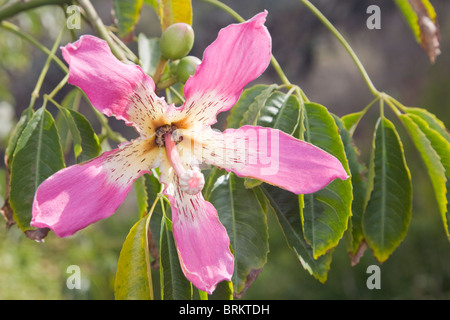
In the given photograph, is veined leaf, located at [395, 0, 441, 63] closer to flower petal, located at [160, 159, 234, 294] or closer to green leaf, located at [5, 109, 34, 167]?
flower petal, located at [160, 159, 234, 294]

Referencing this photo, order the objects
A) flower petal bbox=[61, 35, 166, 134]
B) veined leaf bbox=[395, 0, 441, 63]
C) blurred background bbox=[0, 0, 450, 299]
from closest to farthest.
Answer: flower petal bbox=[61, 35, 166, 134] < veined leaf bbox=[395, 0, 441, 63] < blurred background bbox=[0, 0, 450, 299]

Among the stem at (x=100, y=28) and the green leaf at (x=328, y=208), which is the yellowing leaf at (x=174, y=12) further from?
the green leaf at (x=328, y=208)

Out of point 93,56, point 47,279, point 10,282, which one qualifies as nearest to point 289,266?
point 47,279

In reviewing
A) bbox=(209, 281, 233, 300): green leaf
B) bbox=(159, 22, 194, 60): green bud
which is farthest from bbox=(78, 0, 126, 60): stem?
bbox=(209, 281, 233, 300): green leaf

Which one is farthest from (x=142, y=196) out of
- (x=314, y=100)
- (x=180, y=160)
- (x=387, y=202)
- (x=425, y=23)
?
(x=314, y=100)

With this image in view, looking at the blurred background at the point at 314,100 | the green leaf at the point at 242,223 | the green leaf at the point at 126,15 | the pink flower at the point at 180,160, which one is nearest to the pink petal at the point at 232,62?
the pink flower at the point at 180,160

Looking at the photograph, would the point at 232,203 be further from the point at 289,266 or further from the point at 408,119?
the point at 289,266
